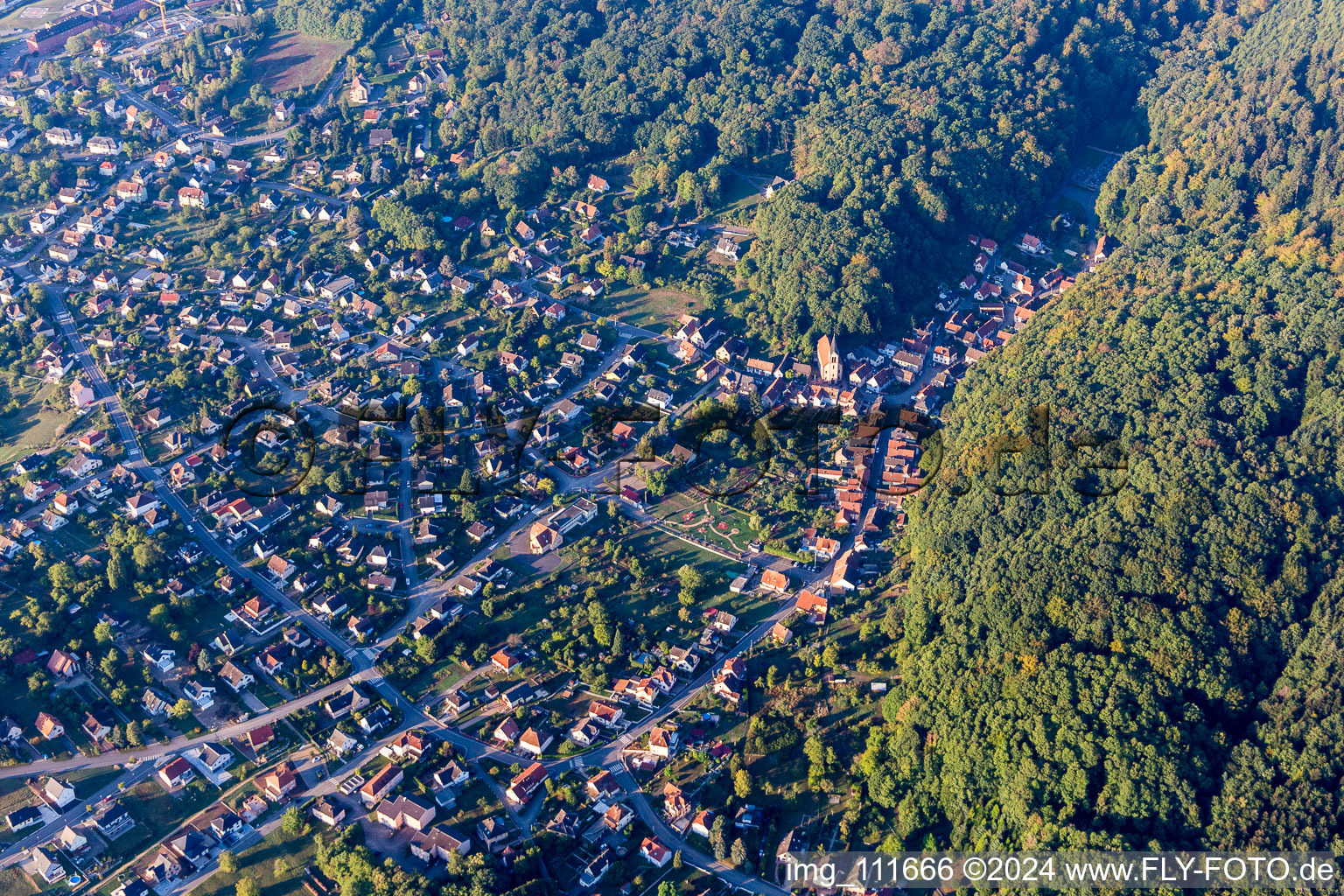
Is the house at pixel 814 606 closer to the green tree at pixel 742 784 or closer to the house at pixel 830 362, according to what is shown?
the green tree at pixel 742 784

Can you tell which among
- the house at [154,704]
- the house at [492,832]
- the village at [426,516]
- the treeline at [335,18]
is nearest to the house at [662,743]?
the village at [426,516]

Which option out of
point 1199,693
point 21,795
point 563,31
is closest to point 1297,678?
point 1199,693

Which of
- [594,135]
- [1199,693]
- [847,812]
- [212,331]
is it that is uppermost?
[594,135]

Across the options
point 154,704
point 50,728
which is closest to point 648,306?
point 154,704

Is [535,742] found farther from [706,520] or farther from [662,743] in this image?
[706,520]

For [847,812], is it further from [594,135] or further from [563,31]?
[563,31]

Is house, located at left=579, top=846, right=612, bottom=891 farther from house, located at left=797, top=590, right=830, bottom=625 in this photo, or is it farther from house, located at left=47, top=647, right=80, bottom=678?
house, located at left=47, top=647, right=80, bottom=678
